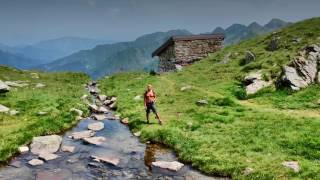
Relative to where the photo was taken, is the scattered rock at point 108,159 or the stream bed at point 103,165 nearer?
the stream bed at point 103,165

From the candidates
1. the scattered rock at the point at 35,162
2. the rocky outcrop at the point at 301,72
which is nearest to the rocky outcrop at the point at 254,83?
the rocky outcrop at the point at 301,72

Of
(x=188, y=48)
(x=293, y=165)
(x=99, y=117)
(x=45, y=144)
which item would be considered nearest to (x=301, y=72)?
(x=99, y=117)

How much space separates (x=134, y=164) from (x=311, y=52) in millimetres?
26264

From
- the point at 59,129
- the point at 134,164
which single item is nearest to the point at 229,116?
the point at 134,164

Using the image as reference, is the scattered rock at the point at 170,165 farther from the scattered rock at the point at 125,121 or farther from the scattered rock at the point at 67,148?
the scattered rock at the point at 125,121

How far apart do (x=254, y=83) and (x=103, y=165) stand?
22.9 meters

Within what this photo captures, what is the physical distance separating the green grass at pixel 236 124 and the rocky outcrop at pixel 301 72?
1.22 meters

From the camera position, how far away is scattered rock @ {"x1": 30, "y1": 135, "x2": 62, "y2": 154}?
24.6 m

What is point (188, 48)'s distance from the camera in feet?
228

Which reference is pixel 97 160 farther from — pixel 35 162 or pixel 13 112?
pixel 13 112

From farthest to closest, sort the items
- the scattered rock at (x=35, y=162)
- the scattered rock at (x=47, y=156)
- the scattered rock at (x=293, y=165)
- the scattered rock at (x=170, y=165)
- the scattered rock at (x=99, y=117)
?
the scattered rock at (x=99, y=117), the scattered rock at (x=47, y=156), the scattered rock at (x=35, y=162), the scattered rock at (x=170, y=165), the scattered rock at (x=293, y=165)

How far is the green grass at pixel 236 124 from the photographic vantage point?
20656mm

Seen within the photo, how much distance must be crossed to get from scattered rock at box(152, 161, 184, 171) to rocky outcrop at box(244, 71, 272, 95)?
19097mm

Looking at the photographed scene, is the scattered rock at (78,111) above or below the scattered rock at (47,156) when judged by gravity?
above
